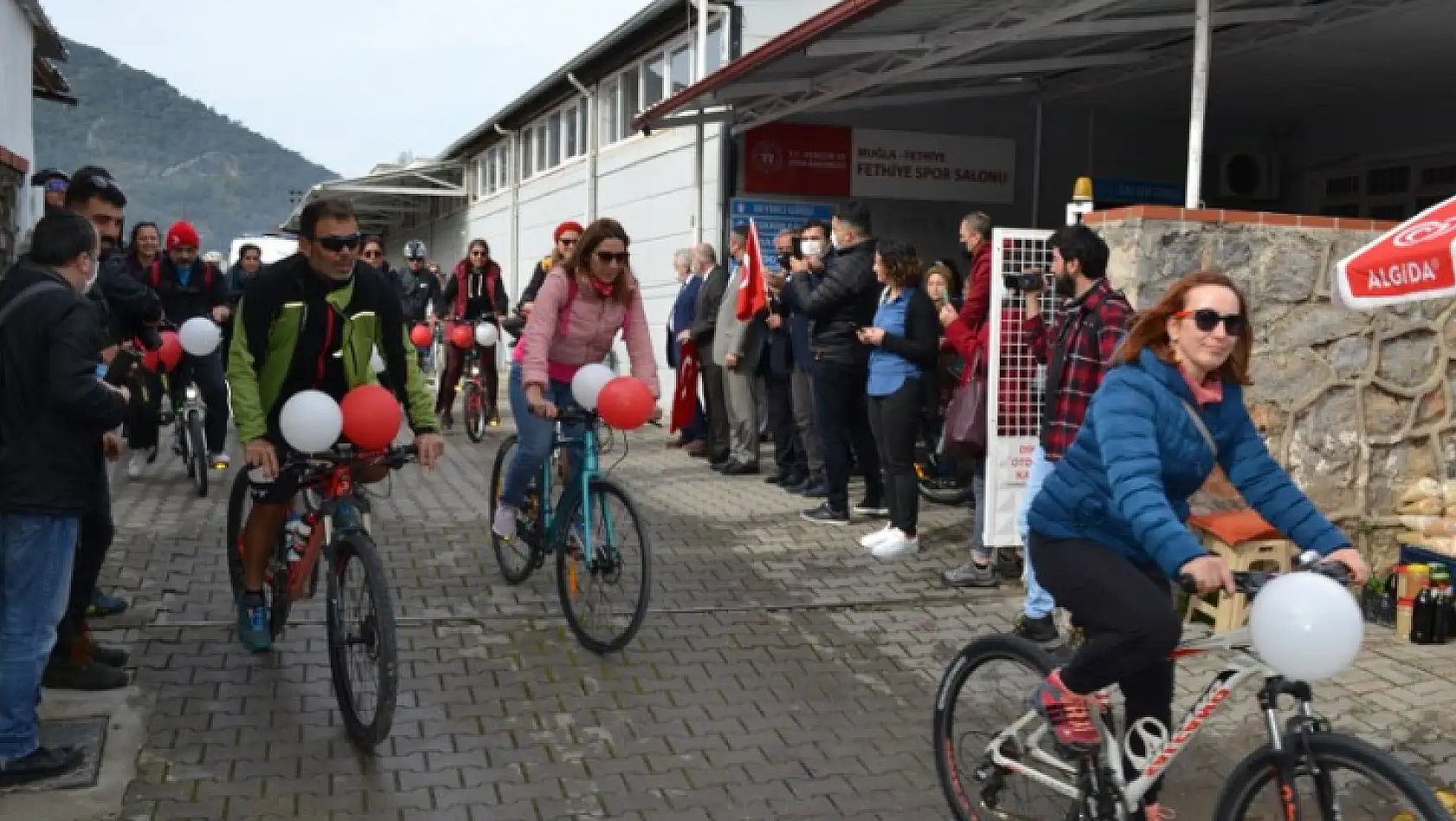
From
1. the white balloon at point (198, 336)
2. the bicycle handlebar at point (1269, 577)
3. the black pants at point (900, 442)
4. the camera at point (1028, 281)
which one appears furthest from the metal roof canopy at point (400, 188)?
the bicycle handlebar at point (1269, 577)

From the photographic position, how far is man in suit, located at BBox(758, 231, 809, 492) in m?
10.6

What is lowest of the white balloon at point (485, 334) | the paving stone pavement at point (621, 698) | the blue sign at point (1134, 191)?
the paving stone pavement at point (621, 698)

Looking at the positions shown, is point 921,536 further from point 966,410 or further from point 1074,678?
point 1074,678

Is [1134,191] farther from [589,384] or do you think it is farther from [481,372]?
[589,384]

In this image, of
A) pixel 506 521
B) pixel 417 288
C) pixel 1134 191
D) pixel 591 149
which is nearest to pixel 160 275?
pixel 506 521

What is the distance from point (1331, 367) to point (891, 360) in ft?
7.93

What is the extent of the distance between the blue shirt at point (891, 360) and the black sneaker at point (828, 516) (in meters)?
1.41

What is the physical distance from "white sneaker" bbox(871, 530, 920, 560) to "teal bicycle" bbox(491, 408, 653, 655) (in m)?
2.35

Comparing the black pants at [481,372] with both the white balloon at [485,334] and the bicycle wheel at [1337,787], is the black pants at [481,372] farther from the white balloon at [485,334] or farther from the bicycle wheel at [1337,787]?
the bicycle wheel at [1337,787]

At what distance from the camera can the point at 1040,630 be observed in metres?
6.37

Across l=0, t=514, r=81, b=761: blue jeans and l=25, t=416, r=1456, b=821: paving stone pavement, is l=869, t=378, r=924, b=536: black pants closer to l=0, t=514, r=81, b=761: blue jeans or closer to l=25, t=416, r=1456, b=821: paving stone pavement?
l=25, t=416, r=1456, b=821: paving stone pavement

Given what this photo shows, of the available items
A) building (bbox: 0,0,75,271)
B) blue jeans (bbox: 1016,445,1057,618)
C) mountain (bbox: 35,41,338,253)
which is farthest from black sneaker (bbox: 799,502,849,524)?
mountain (bbox: 35,41,338,253)

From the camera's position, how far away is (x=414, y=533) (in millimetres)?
8852

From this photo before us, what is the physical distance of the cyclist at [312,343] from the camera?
519 cm
